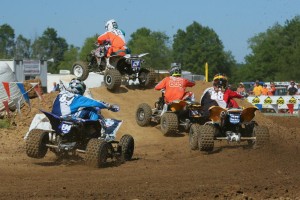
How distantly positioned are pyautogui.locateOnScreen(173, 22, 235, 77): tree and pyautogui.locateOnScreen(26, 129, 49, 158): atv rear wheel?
85.1 metres

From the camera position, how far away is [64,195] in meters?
7.80

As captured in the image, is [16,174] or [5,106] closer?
[16,174]

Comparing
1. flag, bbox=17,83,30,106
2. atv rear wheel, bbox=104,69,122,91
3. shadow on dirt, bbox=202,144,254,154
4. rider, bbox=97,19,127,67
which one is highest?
rider, bbox=97,19,127,67

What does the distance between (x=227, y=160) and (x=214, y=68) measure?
85.6 m

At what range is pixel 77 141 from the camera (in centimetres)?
1141

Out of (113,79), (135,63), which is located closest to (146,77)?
(135,63)

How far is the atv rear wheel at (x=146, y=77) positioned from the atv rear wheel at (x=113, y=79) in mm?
1132

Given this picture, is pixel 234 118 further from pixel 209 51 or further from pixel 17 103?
pixel 209 51

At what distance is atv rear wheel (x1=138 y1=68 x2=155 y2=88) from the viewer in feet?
63.6

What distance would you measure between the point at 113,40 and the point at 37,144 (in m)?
9.03

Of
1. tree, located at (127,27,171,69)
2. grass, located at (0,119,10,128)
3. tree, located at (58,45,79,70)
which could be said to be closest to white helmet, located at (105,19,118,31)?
grass, located at (0,119,10,128)

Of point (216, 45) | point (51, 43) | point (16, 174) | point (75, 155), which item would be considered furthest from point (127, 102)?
point (51, 43)

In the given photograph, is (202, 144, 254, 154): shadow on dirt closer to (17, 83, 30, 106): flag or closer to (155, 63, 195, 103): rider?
(155, 63, 195, 103): rider

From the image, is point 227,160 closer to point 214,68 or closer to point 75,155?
point 75,155
